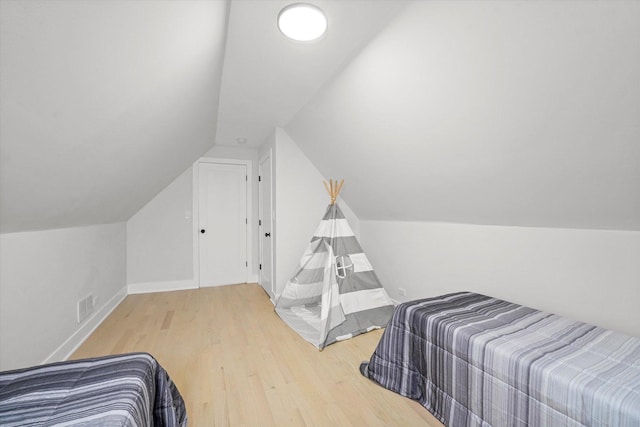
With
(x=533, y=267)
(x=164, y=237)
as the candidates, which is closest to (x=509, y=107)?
(x=533, y=267)

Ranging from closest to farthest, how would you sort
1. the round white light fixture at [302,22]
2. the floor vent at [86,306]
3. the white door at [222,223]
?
the round white light fixture at [302,22] < the floor vent at [86,306] < the white door at [222,223]

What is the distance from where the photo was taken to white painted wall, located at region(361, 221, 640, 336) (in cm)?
153

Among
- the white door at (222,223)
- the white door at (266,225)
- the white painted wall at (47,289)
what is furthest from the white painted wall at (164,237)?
the white door at (266,225)

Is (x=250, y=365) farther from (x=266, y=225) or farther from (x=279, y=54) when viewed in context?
(x=279, y=54)

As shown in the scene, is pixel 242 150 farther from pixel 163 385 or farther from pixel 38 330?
pixel 163 385

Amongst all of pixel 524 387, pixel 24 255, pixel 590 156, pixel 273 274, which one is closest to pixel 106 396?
pixel 24 255

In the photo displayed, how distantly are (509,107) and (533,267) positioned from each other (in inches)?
46.4

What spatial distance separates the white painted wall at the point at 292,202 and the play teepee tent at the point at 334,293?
1.32 ft

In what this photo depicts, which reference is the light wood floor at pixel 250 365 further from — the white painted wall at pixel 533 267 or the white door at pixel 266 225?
the white painted wall at pixel 533 267

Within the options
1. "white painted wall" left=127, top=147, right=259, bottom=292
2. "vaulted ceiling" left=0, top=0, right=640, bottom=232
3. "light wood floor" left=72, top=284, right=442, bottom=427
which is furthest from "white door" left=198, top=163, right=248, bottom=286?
"vaulted ceiling" left=0, top=0, right=640, bottom=232

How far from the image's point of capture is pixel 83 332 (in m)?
2.55

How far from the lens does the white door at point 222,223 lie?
4.28 metres

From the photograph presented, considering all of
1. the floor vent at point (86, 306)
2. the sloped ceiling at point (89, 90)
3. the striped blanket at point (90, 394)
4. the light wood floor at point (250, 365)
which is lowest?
the light wood floor at point (250, 365)

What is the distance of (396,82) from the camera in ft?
5.96
